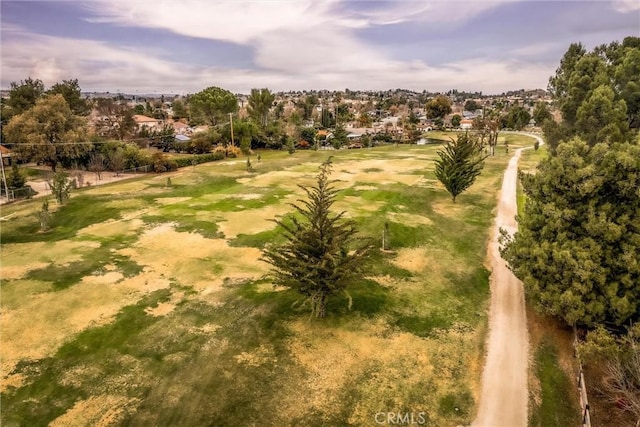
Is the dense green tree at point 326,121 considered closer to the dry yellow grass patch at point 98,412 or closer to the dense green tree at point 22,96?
the dense green tree at point 22,96

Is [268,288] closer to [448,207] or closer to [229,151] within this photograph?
[448,207]

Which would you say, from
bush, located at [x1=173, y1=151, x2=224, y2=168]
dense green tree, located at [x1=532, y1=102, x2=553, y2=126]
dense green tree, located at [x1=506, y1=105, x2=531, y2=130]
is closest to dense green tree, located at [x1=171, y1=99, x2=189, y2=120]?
bush, located at [x1=173, y1=151, x2=224, y2=168]

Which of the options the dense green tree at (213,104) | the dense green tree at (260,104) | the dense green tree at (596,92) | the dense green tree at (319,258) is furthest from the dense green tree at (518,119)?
the dense green tree at (319,258)

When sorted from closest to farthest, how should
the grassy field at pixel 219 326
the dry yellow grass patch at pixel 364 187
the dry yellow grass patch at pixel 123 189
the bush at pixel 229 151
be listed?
the grassy field at pixel 219 326 → the dry yellow grass patch at pixel 123 189 → the dry yellow grass patch at pixel 364 187 → the bush at pixel 229 151

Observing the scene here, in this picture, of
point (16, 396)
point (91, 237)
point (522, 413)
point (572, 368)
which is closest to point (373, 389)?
point (522, 413)

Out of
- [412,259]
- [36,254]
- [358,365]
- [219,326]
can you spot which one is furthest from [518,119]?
[36,254]

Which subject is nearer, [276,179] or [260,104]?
[276,179]

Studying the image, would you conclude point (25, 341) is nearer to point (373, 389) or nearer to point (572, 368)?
point (373, 389)
